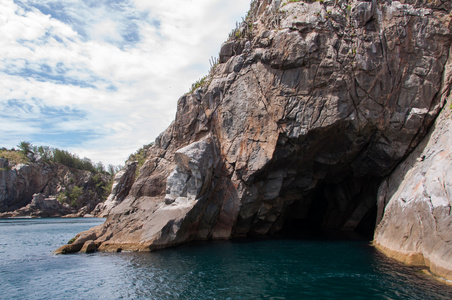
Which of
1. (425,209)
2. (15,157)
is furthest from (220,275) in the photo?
(15,157)

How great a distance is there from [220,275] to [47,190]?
347 feet

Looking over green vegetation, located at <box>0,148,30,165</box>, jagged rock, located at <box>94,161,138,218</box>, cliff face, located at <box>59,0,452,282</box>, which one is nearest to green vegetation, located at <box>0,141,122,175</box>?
green vegetation, located at <box>0,148,30,165</box>

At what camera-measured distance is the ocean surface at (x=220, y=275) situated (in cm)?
1556

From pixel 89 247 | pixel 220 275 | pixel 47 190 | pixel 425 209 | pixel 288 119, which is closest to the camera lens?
pixel 220 275

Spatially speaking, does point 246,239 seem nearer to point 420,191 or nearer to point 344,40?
point 420,191

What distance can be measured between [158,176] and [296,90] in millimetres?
18689

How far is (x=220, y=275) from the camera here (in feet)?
62.5

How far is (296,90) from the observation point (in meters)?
30.7

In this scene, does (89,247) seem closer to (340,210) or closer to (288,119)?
(288,119)

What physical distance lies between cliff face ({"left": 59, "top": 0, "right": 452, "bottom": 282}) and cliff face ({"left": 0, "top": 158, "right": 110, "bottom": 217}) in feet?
257

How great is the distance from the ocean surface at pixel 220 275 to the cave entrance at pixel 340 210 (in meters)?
9.98

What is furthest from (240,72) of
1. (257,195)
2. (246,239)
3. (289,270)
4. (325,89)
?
(289,270)

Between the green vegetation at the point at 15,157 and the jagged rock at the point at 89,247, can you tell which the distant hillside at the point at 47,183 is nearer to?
the green vegetation at the point at 15,157

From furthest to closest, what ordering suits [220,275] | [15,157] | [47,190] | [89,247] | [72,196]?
[47,190] < [72,196] < [15,157] < [89,247] < [220,275]
